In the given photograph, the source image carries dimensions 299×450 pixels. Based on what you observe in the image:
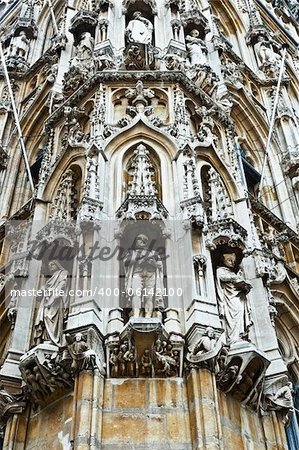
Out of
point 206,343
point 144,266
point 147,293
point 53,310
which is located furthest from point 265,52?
point 206,343

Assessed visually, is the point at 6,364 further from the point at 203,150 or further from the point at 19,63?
the point at 19,63

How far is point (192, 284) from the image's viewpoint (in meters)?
7.30

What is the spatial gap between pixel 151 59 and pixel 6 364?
6379mm

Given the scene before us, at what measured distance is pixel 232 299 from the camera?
7.74 m

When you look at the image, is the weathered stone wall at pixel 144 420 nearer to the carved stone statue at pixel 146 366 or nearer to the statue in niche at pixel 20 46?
the carved stone statue at pixel 146 366

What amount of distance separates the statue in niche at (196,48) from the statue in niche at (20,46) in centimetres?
708

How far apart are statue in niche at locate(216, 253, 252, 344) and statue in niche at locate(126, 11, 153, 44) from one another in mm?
5355

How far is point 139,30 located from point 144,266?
20.2 ft

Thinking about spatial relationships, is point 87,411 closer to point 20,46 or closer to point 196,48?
point 196,48

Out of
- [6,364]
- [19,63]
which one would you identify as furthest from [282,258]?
[19,63]

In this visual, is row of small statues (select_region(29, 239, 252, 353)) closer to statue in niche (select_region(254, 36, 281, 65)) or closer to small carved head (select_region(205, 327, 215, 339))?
small carved head (select_region(205, 327, 215, 339))

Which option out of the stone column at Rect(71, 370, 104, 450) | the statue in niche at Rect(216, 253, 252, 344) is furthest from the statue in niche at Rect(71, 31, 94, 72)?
the stone column at Rect(71, 370, 104, 450)

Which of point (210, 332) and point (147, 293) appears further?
point (147, 293)

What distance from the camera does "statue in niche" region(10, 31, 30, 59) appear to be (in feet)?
59.5
